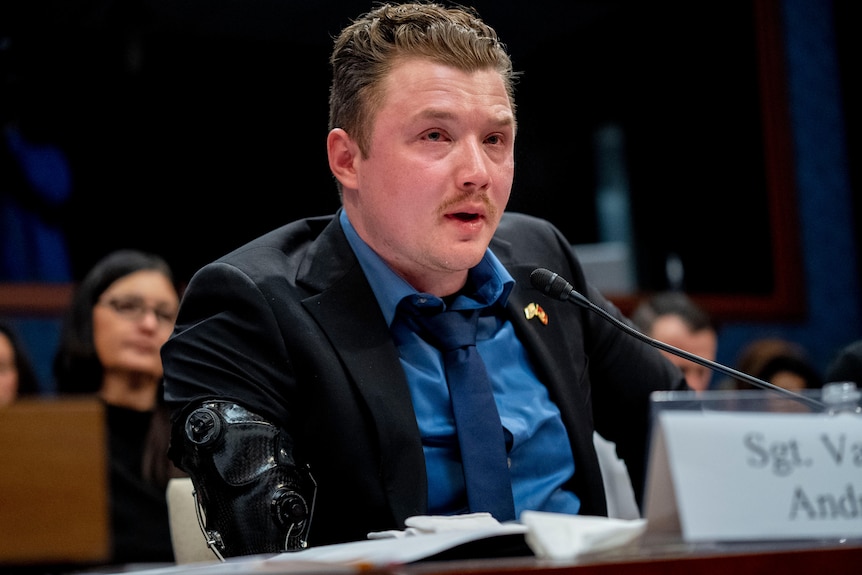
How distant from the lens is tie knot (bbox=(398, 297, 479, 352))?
1407 mm

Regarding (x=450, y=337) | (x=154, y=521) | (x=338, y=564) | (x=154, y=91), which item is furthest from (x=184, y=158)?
(x=338, y=564)

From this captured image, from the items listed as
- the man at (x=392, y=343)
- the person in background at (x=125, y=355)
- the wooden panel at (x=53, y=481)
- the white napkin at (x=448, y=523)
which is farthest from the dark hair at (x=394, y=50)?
the person in background at (x=125, y=355)

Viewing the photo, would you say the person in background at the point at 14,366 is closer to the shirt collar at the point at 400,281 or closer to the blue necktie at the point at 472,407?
the shirt collar at the point at 400,281

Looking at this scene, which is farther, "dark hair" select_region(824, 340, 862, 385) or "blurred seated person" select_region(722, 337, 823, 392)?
"blurred seated person" select_region(722, 337, 823, 392)

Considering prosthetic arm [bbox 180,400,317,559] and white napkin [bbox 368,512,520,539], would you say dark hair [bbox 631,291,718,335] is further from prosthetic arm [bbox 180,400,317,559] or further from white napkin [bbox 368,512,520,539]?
white napkin [bbox 368,512,520,539]

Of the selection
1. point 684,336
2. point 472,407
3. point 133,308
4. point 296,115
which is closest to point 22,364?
point 133,308

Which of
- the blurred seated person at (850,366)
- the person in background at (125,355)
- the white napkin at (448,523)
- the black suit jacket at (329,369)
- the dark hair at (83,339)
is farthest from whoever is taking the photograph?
the dark hair at (83,339)

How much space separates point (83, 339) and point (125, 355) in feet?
0.39

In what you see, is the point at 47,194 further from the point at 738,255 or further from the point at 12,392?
the point at 738,255

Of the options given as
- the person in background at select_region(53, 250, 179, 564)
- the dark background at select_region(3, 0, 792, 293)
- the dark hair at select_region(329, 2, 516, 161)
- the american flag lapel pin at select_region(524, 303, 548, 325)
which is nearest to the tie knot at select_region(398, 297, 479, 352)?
the american flag lapel pin at select_region(524, 303, 548, 325)

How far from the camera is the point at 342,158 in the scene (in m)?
1.53

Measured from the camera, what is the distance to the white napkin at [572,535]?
71cm

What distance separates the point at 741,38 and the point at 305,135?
76.2 inches

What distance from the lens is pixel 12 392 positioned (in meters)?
2.59
